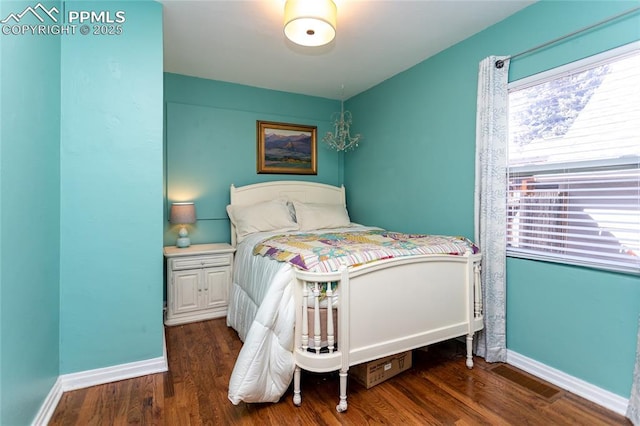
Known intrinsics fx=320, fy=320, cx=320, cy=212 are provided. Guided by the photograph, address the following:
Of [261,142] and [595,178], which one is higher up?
[261,142]

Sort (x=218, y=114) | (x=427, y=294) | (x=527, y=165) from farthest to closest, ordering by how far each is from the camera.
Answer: (x=218, y=114) → (x=527, y=165) → (x=427, y=294)

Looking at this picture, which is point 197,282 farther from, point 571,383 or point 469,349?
point 571,383

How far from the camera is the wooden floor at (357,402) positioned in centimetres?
174

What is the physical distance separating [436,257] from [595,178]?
1.05 meters

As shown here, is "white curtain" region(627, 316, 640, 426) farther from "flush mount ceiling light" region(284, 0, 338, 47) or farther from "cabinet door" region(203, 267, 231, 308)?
"cabinet door" region(203, 267, 231, 308)

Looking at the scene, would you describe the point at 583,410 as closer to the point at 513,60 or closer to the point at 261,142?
the point at 513,60

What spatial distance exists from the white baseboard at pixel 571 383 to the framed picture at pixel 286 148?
3.03m

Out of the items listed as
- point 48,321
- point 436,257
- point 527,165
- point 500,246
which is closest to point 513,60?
point 527,165

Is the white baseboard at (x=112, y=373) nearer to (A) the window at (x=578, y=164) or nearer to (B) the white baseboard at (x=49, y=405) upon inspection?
(B) the white baseboard at (x=49, y=405)

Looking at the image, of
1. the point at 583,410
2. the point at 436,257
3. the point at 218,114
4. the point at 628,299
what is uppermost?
the point at 218,114

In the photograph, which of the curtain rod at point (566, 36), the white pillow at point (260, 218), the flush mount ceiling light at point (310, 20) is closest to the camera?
the curtain rod at point (566, 36)

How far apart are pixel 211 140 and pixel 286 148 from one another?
936mm

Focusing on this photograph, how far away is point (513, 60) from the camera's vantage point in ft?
7.80

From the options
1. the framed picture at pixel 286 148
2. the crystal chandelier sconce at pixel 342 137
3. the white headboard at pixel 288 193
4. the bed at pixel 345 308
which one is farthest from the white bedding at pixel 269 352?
the crystal chandelier sconce at pixel 342 137
